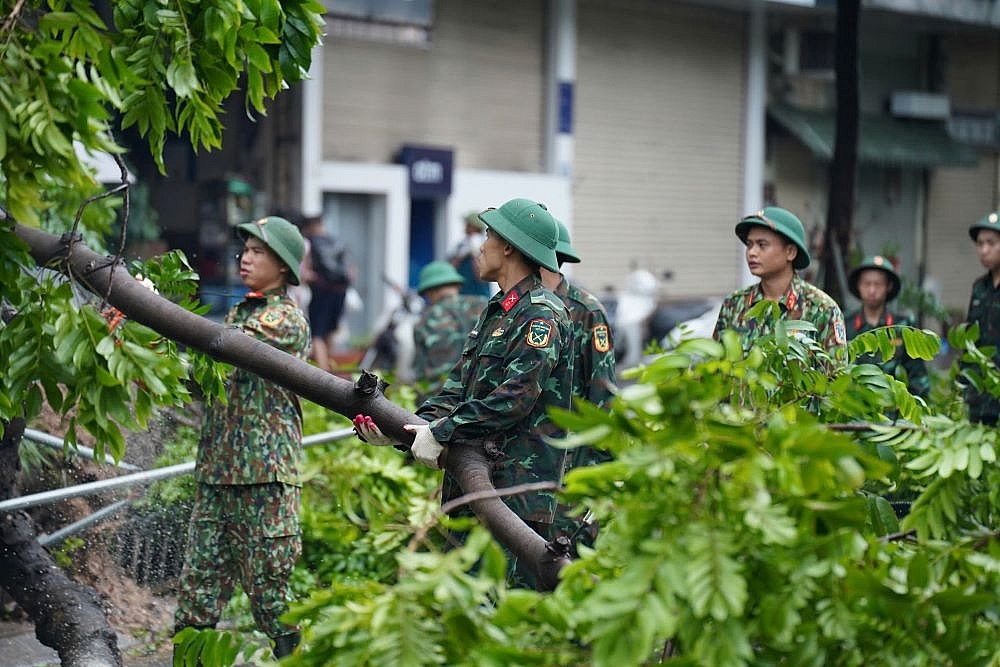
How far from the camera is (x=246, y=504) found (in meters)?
5.64

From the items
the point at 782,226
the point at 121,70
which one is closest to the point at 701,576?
the point at 121,70

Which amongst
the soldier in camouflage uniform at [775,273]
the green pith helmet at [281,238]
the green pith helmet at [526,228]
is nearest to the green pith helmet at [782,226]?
the soldier in camouflage uniform at [775,273]

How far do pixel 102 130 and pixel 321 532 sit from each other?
3.98m

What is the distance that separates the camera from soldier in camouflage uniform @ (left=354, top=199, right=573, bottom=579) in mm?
4789

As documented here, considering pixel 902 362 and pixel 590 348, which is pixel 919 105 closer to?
pixel 902 362

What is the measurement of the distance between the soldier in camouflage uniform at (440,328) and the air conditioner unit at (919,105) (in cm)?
1733

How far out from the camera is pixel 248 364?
4621 millimetres

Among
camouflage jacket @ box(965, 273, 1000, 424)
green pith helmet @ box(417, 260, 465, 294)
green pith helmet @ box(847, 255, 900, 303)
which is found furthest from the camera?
green pith helmet @ box(417, 260, 465, 294)

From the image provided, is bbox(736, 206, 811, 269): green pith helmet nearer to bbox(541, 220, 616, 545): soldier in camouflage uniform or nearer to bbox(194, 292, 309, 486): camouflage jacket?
bbox(541, 220, 616, 545): soldier in camouflage uniform

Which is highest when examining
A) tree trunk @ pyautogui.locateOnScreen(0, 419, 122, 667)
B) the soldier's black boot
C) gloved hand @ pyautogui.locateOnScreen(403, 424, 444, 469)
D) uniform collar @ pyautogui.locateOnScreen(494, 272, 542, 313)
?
uniform collar @ pyautogui.locateOnScreen(494, 272, 542, 313)

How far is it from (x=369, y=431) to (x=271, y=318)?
3.51 ft

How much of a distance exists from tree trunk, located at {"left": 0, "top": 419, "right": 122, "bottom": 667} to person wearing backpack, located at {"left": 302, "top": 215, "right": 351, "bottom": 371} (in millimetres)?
8178

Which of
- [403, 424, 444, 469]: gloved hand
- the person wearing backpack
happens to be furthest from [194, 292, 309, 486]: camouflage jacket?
the person wearing backpack

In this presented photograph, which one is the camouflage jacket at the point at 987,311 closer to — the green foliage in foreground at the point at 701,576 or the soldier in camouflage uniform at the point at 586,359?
the soldier in camouflage uniform at the point at 586,359
